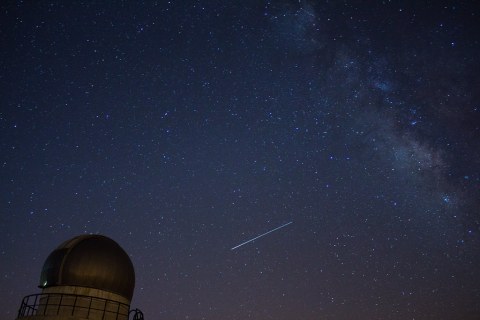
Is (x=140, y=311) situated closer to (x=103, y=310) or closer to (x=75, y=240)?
(x=103, y=310)

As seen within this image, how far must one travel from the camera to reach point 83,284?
1301 centimetres

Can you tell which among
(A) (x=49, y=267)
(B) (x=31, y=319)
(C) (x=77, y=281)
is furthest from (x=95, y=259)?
(B) (x=31, y=319)

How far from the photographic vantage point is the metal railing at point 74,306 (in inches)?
498

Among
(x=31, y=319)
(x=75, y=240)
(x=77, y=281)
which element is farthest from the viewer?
(x=75, y=240)

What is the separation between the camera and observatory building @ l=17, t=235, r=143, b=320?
41.8 ft

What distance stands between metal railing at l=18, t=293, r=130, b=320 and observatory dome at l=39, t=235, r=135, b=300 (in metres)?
0.41

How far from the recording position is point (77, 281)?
1300 cm

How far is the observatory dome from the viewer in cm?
1309

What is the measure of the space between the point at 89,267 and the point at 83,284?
23.8 inches

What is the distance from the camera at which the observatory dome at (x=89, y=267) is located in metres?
13.1

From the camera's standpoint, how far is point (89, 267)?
43.5 ft

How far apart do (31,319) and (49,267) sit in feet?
6.36

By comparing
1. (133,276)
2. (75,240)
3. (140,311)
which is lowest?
(140,311)

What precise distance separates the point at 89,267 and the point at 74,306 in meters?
1.36
